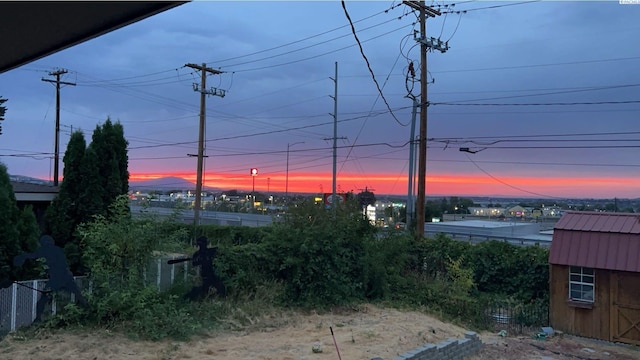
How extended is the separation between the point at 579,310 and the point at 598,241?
1.94 meters

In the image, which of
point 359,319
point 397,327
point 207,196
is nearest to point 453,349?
point 397,327

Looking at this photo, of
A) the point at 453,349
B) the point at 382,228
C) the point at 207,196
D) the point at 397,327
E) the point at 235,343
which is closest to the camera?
the point at 235,343

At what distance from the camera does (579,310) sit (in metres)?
13.5

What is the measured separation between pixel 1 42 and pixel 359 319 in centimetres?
867

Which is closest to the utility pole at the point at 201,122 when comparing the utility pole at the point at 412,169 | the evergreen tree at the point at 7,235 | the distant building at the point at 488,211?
the utility pole at the point at 412,169

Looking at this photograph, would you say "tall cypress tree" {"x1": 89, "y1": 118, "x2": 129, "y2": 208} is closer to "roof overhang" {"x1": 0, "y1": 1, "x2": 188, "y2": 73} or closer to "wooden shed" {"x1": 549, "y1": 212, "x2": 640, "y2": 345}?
"roof overhang" {"x1": 0, "y1": 1, "x2": 188, "y2": 73}

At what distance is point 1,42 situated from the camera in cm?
281

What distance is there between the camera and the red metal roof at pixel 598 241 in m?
12.7

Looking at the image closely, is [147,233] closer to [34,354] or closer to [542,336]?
[34,354]

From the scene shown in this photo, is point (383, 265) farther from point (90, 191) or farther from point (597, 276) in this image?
point (90, 191)

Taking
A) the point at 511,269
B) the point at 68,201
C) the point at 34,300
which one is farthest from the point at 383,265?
the point at 34,300

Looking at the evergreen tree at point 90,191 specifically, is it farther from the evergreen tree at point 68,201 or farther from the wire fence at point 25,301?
the wire fence at point 25,301

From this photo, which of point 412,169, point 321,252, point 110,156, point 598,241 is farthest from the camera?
point 412,169

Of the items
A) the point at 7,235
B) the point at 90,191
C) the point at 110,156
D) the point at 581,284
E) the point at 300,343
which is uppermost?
the point at 110,156
